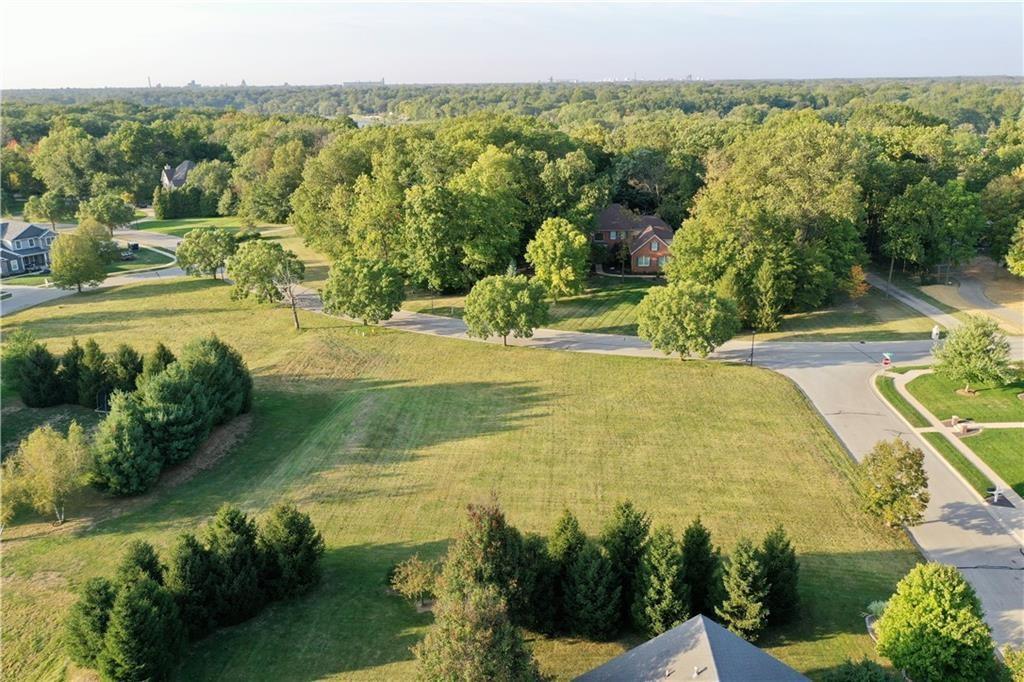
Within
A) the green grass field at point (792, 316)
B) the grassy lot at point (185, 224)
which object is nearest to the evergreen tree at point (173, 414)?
the green grass field at point (792, 316)

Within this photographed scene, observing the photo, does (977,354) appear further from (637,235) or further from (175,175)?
(175,175)

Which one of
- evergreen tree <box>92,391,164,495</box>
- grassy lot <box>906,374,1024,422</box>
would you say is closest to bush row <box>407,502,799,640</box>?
evergreen tree <box>92,391,164,495</box>

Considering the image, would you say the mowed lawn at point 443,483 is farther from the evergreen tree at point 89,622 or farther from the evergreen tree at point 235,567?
the evergreen tree at point 89,622

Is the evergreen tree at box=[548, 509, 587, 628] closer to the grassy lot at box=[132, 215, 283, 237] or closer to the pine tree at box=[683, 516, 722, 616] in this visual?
the pine tree at box=[683, 516, 722, 616]

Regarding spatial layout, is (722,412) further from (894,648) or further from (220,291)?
(220,291)

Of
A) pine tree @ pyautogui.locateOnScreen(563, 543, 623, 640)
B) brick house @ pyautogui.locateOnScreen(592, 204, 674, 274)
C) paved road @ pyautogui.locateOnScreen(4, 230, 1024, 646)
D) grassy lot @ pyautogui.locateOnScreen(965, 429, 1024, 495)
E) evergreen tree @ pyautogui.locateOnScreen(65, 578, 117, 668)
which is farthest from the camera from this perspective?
brick house @ pyautogui.locateOnScreen(592, 204, 674, 274)

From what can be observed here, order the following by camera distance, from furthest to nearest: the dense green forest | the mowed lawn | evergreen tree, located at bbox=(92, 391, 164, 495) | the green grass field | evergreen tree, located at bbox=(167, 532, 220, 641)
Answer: the dense green forest < the green grass field < evergreen tree, located at bbox=(92, 391, 164, 495) < the mowed lawn < evergreen tree, located at bbox=(167, 532, 220, 641)
